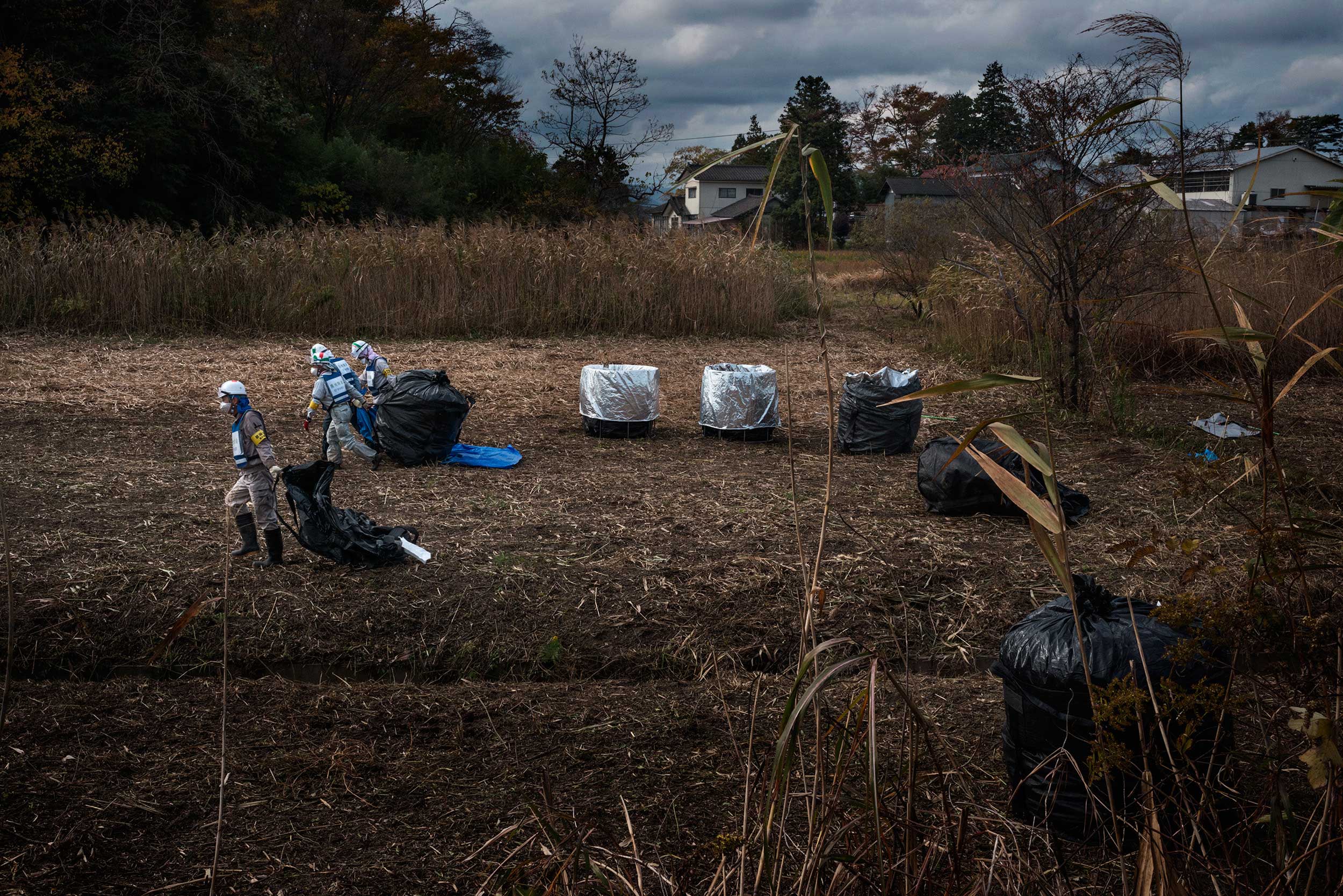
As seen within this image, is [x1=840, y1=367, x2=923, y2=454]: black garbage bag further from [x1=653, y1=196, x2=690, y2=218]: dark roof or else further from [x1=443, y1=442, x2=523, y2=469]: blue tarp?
[x1=653, y1=196, x2=690, y2=218]: dark roof

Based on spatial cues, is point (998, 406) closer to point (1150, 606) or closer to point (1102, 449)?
point (1102, 449)

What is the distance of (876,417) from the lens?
8.09 meters

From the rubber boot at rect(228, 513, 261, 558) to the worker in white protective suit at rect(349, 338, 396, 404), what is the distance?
2314 mm

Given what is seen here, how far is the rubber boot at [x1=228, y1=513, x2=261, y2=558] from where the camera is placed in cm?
529

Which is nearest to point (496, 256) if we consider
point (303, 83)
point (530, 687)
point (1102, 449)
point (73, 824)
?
point (1102, 449)

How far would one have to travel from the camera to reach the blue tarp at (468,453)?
7539 millimetres

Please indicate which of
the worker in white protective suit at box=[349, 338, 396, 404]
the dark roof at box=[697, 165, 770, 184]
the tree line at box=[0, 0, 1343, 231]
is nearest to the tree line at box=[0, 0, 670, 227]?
the tree line at box=[0, 0, 1343, 231]

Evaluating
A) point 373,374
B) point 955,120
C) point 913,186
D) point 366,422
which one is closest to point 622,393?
point 373,374

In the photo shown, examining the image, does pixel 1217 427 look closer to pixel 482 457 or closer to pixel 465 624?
pixel 482 457

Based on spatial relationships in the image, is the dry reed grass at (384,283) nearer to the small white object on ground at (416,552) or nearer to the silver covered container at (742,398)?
the silver covered container at (742,398)

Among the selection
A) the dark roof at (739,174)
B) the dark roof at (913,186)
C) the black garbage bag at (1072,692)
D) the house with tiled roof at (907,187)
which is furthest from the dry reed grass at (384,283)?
the dark roof at (739,174)

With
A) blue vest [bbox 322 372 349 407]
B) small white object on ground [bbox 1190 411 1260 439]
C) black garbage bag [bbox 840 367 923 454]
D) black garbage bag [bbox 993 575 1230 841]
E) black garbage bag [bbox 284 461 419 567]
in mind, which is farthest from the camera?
small white object on ground [bbox 1190 411 1260 439]

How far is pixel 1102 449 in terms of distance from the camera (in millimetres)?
8203

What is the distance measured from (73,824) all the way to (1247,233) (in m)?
14.4
